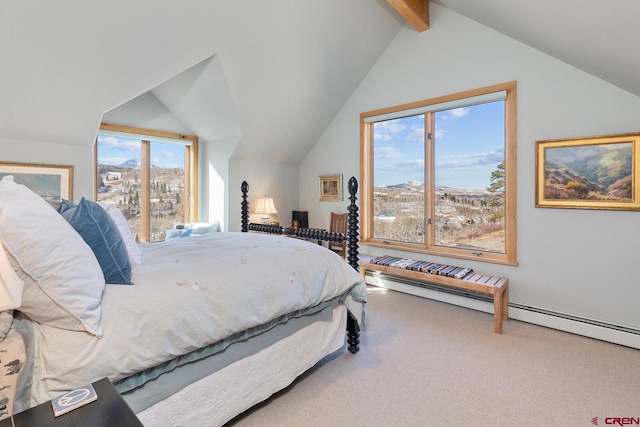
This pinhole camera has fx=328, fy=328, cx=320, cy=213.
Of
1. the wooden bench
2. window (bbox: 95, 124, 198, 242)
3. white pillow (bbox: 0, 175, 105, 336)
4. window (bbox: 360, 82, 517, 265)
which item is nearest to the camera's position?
white pillow (bbox: 0, 175, 105, 336)

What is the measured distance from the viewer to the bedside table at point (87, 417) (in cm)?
85

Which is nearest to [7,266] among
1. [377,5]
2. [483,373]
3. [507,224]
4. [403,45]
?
[483,373]

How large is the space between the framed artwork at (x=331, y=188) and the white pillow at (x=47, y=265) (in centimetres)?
386

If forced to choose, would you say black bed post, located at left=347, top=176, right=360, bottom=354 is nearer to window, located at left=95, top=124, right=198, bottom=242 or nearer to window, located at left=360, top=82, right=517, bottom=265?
window, located at left=360, top=82, right=517, bottom=265

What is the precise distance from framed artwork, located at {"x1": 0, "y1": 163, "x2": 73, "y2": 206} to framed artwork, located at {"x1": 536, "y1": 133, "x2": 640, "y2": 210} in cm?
448

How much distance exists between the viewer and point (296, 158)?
5.32 m

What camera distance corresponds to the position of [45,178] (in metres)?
3.14

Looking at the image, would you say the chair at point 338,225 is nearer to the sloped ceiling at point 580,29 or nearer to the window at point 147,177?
the window at point 147,177

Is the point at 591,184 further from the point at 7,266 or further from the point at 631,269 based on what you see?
the point at 7,266

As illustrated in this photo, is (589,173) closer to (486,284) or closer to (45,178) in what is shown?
(486,284)

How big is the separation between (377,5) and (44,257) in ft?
12.7

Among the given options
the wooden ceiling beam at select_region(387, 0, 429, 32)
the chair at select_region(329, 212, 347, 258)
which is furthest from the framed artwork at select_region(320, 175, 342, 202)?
the wooden ceiling beam at select_region(387, 0, 429, 32)

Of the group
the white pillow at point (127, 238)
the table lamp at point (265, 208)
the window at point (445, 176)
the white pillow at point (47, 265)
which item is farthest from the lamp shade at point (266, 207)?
the white pillow at point (47, 265)

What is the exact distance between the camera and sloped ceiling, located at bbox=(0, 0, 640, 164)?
2303mm
